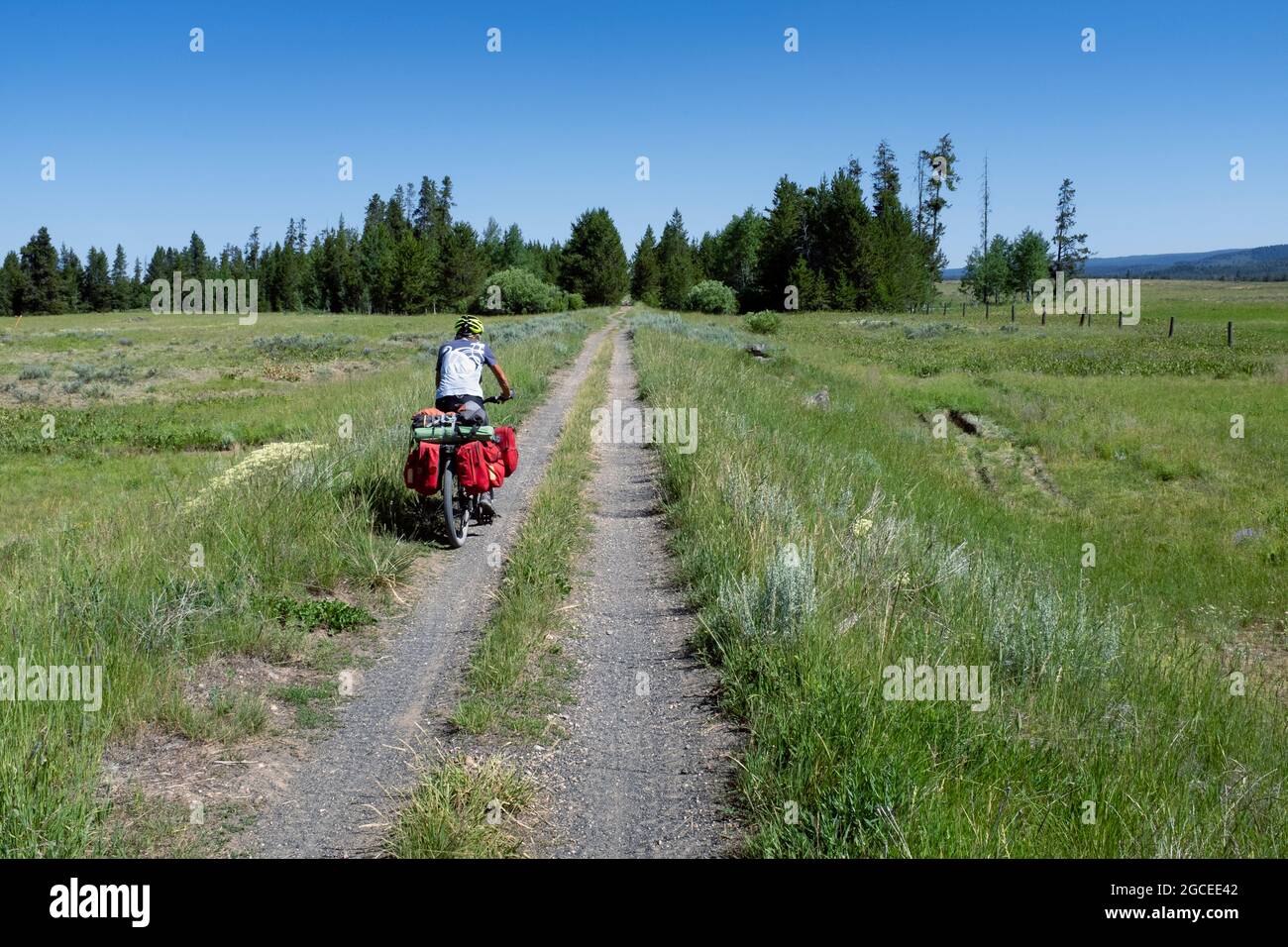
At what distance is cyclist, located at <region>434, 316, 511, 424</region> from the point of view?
9008 millimetres

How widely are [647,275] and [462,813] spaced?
112 metres

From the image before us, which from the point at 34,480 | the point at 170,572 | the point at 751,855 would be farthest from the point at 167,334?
the point at 751,855

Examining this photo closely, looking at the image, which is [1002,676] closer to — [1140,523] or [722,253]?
[1140,523]

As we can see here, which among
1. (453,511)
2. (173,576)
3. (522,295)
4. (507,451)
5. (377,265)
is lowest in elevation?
(173,576)

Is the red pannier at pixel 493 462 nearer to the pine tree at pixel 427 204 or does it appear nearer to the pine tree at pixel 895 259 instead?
the pine tree at pixel 895 259

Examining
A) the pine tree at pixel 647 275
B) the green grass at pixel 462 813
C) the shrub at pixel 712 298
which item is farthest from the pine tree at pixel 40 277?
the green grass at pixel 462 813

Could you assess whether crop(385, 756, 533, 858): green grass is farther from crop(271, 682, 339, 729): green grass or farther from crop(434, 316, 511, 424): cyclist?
crop(434, 316, 511, 424): cyclist

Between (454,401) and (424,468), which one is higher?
(454,401)

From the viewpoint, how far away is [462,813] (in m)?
3.72

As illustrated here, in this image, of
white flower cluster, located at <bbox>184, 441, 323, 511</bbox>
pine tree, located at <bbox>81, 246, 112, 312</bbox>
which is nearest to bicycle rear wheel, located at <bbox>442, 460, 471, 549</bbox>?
white flower cluster, located at <bbox>184, 441, 323, 511</bbox>

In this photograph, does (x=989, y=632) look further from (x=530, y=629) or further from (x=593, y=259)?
(x=593, y=259)

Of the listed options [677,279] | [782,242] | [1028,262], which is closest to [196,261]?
[677,279]

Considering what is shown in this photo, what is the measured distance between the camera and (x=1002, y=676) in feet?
17.1
